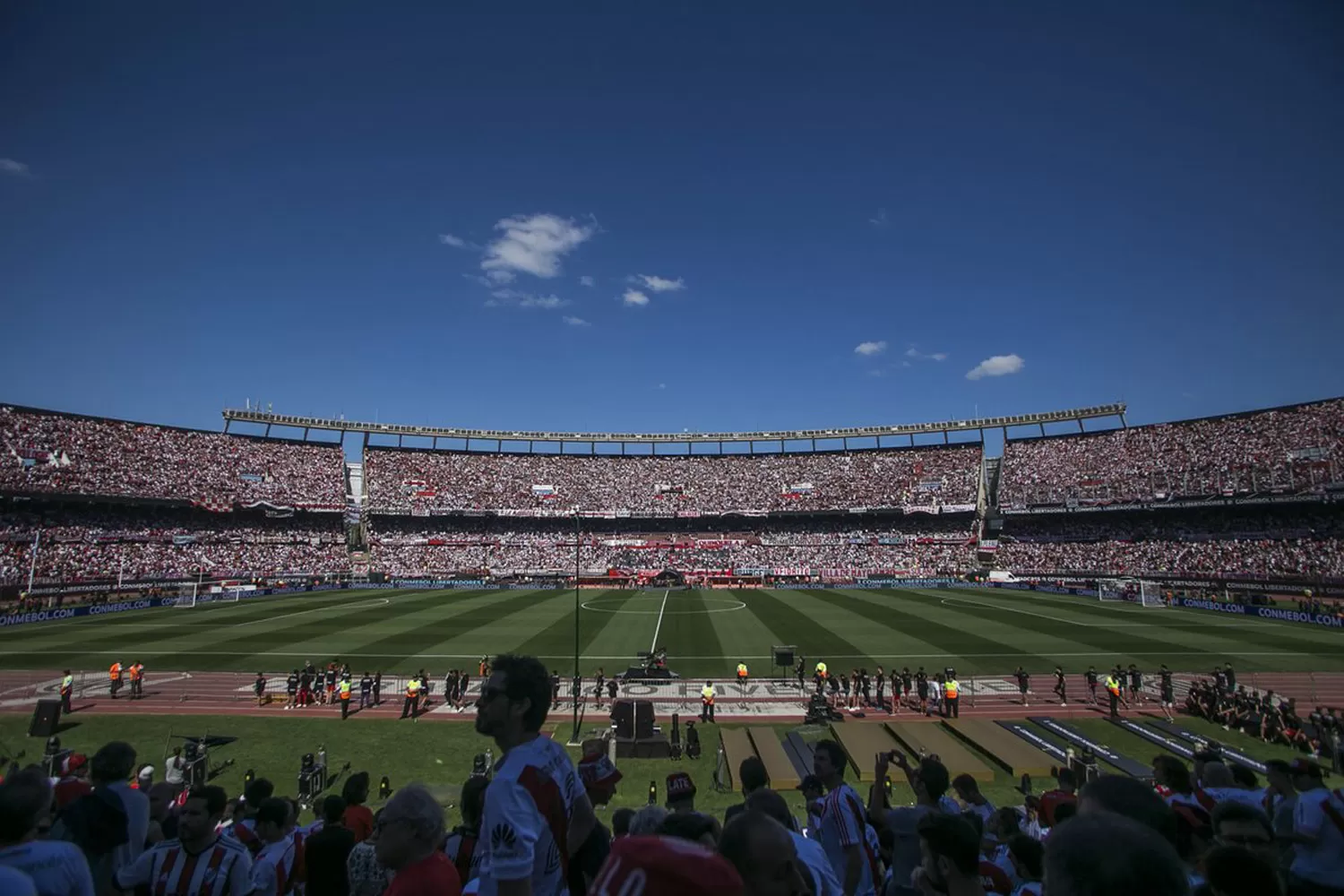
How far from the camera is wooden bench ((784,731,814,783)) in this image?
48.0 ft

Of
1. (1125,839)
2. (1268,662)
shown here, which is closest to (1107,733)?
(1268,662)

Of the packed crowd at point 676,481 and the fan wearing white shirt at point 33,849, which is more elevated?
the packed crowd at point 676,481

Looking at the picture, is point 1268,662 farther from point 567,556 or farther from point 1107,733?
point 567,556

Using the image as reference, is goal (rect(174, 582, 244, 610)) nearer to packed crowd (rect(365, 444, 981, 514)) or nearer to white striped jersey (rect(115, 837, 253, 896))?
packed crowd (rect(365, 444, 981, 514))

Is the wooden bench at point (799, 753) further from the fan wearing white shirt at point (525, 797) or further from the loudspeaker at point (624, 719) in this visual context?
the fan wearing white shirt at point (525, 797)

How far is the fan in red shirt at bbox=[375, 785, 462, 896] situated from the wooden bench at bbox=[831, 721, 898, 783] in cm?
1406

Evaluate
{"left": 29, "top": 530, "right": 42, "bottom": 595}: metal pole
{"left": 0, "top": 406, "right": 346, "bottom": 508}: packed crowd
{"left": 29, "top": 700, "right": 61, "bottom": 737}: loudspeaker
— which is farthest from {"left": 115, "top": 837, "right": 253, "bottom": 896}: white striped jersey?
{"left": 0, "top": 406, "right": 346, "bottom": 508}: packed crowd

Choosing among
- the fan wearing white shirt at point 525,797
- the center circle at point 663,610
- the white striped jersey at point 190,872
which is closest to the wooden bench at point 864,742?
A: the white striped jersey at point 190,872

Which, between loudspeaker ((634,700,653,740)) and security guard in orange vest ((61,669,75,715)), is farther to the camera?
security guard in orange vest ((61,669,75,715))

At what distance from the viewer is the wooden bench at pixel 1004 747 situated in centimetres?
1545

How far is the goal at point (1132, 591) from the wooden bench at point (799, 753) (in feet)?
144

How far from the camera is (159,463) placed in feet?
212

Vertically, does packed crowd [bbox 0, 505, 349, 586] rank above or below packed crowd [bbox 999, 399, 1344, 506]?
below

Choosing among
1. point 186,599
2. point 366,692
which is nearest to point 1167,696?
point 366,692
